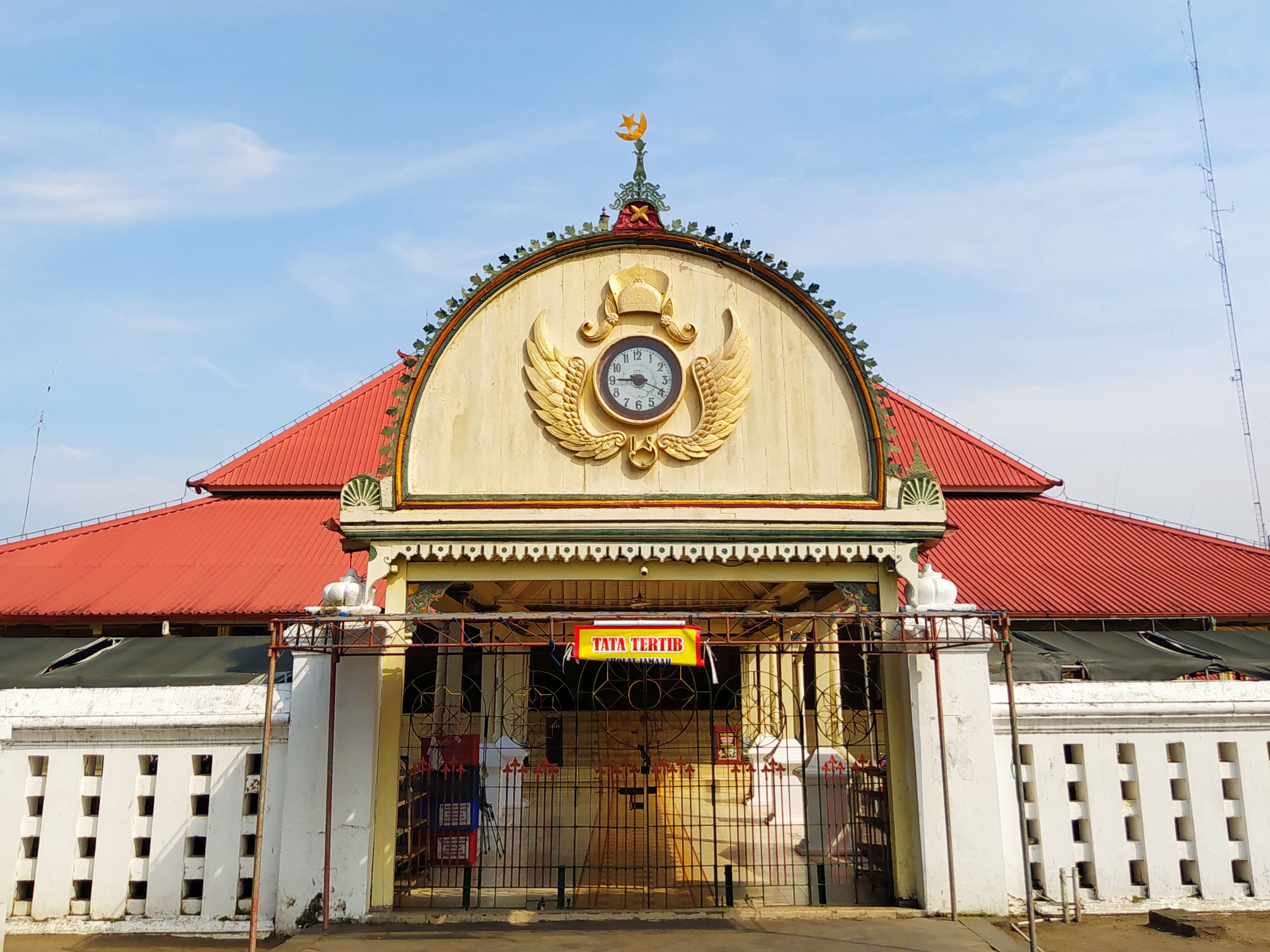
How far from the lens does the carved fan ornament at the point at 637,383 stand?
10820mm

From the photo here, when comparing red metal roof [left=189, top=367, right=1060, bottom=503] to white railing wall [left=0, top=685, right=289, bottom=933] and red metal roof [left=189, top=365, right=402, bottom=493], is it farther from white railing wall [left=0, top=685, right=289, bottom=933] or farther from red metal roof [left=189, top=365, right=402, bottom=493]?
white railing wall [left=0, top=685, right=289, bottom=933]

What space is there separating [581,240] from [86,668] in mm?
8295

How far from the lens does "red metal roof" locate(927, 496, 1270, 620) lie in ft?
58.5

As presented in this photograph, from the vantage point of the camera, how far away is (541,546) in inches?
407

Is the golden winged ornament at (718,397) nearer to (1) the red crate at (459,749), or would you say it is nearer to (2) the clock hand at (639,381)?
(2) the clock hand at (639,381)

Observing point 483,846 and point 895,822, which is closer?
point 895,822

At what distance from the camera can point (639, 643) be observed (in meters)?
9.27

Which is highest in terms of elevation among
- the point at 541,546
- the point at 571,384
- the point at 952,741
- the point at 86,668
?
the point at 571,384

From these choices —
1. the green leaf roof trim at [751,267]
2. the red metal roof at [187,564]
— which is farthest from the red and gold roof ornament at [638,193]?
the red metal roof at [187,564]

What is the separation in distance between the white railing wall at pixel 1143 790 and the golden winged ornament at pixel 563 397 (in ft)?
16.7

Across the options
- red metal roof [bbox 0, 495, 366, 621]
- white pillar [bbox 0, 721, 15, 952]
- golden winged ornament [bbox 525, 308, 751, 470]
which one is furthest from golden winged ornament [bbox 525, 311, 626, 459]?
red metal roof [bbox 0, 495, 366, 621]

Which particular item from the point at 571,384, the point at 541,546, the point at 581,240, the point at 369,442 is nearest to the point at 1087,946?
the point at 541,546

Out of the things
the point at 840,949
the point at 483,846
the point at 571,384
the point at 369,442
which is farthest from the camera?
the point at 369,442

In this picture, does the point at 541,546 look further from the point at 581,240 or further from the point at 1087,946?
the point at 1087,946
